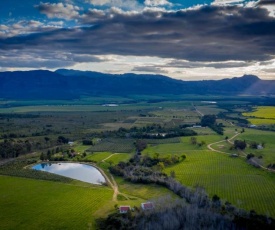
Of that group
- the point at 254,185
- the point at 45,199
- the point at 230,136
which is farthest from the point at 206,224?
the point at 230,136

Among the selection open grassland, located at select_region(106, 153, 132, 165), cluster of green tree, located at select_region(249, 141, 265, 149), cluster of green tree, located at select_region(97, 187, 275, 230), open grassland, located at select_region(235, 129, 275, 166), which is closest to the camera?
cluster of green tree, located at select_region(97, 187, 275, 230)

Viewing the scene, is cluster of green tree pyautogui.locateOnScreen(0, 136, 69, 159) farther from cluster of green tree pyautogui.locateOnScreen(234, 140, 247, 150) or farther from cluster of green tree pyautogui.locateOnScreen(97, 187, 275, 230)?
cluster of green tree pyautogui.locateOnScreen(234, 140, 247, 150)

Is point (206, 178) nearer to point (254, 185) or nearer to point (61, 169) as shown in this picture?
point (254, 185)


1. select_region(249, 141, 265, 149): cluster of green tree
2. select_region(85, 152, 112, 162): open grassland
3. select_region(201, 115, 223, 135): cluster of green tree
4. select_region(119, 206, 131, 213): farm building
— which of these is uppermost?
select_region(119, 206, 131, 213): farm building

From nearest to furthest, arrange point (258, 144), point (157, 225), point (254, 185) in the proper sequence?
point (157, 225) < point (254, 185) < point (258, 144)

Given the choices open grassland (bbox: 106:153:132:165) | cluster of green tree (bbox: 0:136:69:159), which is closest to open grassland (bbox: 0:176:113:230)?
open grassland (bbox: 106:153:132:165)

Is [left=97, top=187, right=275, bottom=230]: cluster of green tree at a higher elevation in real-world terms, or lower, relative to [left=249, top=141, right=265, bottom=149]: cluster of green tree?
higher
